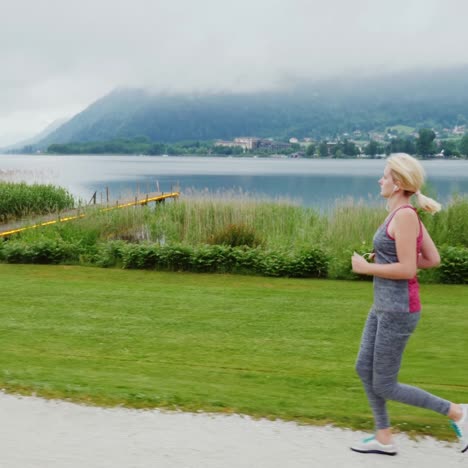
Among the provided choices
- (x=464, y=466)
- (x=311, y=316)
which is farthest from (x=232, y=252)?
(x=464, y=466)

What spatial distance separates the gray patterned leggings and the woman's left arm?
224 millimetres

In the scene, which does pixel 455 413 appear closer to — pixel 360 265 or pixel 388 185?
pixel 360 265

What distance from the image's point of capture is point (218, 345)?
6.68 meters

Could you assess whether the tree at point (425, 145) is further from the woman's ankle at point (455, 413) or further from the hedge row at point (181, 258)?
the woman's ankle at point (455, 413)

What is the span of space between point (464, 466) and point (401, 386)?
508mm

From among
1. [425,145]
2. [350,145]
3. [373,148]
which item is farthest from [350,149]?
[425,145]

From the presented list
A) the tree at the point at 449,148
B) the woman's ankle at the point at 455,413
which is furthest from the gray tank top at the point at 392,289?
the tree at the point at 449,148

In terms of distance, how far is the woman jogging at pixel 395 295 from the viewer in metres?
3.58

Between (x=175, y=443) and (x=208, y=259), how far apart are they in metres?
7.29

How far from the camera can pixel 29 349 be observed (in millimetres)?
6465

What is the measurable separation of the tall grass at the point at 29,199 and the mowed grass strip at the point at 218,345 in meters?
10.3

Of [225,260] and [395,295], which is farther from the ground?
[395,295]

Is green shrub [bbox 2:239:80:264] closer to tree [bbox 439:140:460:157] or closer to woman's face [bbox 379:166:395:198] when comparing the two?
woman's face [bbox 379:166:395:198]

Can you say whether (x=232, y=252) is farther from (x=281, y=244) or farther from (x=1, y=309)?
(x=1, y=309)
